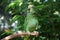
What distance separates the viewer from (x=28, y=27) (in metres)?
1.02

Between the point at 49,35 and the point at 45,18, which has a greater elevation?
the point at 45,18

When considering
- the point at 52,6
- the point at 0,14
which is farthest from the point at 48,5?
the point at 0,14

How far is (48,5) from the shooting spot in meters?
1.31

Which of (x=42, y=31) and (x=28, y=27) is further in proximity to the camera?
(x=42, y=31)

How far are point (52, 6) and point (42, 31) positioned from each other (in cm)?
19

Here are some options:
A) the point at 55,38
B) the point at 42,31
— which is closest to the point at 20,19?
the point at 42,31

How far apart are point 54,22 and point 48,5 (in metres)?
0.13

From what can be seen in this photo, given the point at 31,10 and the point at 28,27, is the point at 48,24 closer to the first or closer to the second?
the point at 31,10

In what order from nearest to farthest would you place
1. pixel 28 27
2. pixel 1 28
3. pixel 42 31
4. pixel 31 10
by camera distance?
pixel 28 27, pixel 31 10, pixel 42 31, pixel 1 28

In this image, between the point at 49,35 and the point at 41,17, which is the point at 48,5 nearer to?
the point at 41,17

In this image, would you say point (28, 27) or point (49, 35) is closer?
point (28, 27)

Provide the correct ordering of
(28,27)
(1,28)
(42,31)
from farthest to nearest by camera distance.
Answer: (1,28) < (42,31) < (28,27)

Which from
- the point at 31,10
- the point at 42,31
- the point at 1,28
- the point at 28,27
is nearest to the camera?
the point at 28,27

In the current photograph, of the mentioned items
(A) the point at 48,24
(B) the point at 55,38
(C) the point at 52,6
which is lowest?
(B) the point at 55,38
